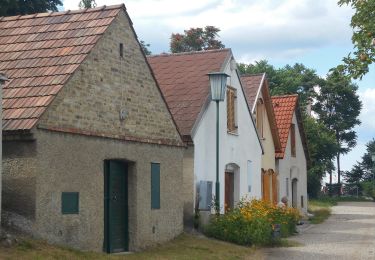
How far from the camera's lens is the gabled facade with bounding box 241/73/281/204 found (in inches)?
1216

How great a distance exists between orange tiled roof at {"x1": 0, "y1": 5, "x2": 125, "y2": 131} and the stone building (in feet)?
0.09

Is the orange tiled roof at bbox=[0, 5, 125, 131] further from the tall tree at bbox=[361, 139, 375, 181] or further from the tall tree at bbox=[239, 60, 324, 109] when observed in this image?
the tall tree at bbox=[361, 139, 375, 181]

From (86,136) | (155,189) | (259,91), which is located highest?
(259,91)

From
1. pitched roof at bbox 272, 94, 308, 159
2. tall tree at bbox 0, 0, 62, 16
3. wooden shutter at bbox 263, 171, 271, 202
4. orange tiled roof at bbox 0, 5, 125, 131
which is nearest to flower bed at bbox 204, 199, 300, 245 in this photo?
orange tiled roof at bbox 0, 5, 125, 131

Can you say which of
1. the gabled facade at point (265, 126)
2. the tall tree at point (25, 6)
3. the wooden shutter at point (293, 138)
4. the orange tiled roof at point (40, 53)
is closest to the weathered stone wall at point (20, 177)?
the orange tiled roof at point (40, 53)

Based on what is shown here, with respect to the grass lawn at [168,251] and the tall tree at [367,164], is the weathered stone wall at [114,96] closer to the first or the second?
the grass lawn at [168,251]

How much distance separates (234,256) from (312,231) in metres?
10.8

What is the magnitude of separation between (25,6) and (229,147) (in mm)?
8797

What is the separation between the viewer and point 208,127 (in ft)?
78.1

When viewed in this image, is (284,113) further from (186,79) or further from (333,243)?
(333,243)

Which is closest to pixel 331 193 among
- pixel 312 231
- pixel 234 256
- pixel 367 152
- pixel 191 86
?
pixel 367 152

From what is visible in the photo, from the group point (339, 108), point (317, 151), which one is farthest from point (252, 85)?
point (339, 108)

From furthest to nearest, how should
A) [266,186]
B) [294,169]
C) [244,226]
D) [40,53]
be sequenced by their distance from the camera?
1. [294,169]
2. [266,186]
3. [244,226]
4. [40,53]

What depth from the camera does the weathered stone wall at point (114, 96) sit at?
628 inches
